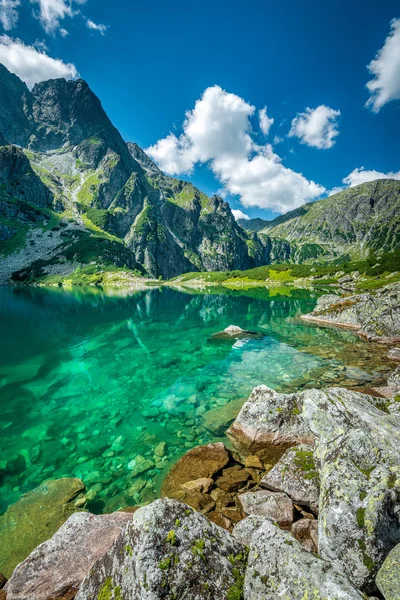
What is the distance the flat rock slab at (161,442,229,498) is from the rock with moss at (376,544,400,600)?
724cm

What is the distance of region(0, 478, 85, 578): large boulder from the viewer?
28.1 ft

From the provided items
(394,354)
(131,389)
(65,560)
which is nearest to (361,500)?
(65,560)

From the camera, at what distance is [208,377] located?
23656 mm

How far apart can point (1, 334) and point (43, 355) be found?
16076 millimetres

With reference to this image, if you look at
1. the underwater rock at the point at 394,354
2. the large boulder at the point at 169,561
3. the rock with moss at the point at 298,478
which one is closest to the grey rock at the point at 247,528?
the large boulder at the point at 169,561

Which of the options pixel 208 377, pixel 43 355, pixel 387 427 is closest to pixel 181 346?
pixel 208 377

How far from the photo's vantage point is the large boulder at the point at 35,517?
28.1 feet

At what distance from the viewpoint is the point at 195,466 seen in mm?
12062

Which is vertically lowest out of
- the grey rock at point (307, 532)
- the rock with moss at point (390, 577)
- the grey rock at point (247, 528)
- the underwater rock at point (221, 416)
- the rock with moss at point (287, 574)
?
the underwater rock at point (221, 416)

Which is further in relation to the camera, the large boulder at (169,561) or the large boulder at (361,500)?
the large boulder at (361,500)

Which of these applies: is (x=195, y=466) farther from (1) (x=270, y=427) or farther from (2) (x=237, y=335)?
(2) (x=237, y=335)

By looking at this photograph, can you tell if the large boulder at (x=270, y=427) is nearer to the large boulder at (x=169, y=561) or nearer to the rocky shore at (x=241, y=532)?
the rocky shore at (x=241, y=532)

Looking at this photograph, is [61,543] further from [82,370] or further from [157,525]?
[82,370]

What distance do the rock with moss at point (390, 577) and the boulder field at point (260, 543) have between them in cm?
2
